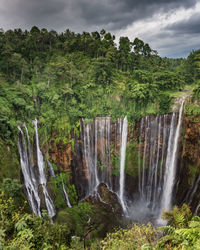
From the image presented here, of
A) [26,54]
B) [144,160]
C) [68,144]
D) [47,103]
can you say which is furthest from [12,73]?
[144,160]

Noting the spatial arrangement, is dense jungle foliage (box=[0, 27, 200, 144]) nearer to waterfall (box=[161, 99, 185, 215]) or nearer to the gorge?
the gorge

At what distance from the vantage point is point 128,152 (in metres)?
17.4

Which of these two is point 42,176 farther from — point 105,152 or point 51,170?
point 105,152

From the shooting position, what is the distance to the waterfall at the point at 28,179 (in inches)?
534

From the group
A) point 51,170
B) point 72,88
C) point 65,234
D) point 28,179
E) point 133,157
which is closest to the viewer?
point 65,234

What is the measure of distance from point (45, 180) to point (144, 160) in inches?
415

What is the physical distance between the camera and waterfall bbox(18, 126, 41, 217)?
1356 cm

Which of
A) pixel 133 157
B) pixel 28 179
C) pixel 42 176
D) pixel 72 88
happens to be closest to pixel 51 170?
pixel 42 176

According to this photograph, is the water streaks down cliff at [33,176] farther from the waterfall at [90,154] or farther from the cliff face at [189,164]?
the cliff face at [189,164]

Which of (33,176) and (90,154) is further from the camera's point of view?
(90,154)

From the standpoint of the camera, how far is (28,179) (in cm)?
1395

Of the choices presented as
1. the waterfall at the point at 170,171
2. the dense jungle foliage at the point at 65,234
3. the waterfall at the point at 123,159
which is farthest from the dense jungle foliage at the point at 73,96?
the dense jungle foliage at the point at 65,234

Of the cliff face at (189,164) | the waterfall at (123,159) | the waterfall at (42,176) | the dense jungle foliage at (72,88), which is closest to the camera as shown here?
the cliff face at (189,164)

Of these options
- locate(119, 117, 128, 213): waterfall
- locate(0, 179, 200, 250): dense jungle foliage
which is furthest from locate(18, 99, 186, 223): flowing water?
locate(0, 179, 200, 250): dense jungle foliage
